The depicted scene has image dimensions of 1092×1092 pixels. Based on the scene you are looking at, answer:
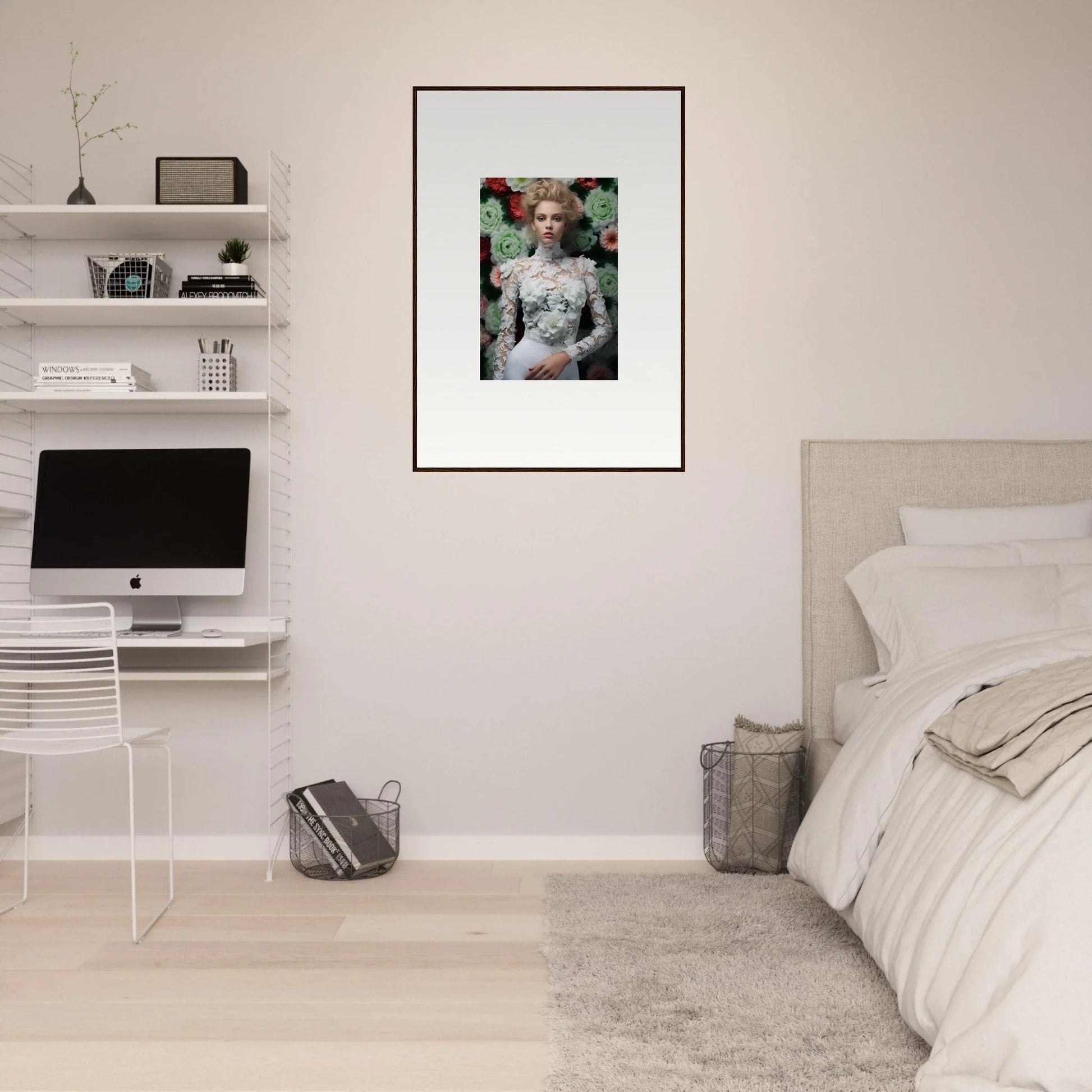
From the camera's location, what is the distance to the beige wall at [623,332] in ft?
11.0

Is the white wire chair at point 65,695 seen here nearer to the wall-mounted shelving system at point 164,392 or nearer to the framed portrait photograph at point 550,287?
the wall-mounted shelving system at point 164,392

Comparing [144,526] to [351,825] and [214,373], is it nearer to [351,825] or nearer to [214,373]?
[214,373]

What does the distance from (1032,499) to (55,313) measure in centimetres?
309

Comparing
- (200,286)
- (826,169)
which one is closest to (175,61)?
(200,286)

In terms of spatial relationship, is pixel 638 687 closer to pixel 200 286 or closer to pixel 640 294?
pixel 640 294

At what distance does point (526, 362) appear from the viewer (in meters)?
3.38

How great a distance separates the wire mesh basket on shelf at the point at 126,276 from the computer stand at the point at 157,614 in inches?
36.4

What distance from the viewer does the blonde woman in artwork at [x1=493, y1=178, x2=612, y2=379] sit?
11.1ft

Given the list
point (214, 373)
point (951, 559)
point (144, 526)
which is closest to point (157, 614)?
point (144, 526)

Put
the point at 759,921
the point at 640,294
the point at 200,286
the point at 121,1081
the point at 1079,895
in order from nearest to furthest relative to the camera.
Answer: the point at 1079,895
the point at 121,1081
the point at 759,921
the point at 200,286
the point at 640,294

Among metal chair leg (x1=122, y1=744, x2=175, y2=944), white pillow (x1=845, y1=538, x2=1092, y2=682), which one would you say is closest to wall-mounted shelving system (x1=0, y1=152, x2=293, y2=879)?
metal chair leg (x1=122, y1=744, x2=175, y2=944)

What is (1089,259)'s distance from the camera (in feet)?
11.1

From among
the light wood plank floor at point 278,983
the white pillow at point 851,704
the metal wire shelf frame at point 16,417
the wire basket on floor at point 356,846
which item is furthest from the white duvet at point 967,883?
the metal wire shelf frame at point 16,417

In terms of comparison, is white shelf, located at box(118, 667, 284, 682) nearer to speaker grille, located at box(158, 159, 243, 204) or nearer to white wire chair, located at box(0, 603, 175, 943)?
white wire chair, located at box(0, 603, 175, 943)
